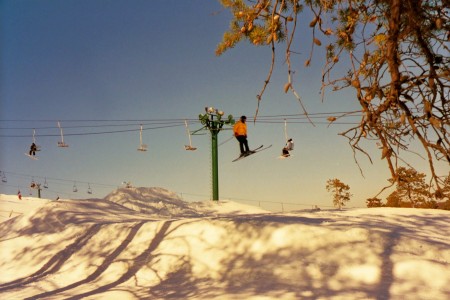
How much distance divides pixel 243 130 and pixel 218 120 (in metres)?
6.52

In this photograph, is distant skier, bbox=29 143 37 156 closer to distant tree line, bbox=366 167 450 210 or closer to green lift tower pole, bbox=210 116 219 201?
green lift tower pole, bbox=210 116 219 201

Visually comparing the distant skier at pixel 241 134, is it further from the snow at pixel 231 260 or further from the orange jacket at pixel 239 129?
the snow at pixel 231 260

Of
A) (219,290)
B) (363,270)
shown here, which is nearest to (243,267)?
(219,290)

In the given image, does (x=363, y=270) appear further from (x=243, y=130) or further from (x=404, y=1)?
(x=243, y=130)

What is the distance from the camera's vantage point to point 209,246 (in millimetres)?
8836

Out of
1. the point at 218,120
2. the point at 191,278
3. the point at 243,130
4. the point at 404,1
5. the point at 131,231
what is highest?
the point at 218,120

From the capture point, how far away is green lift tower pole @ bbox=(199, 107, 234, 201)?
71.5 ft

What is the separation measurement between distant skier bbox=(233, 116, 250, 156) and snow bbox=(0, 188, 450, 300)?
6.62 metres

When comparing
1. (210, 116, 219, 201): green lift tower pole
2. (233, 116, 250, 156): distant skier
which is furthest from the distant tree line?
(210, 116, 219, 201): green lift tower pole

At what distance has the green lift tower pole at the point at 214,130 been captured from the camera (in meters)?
21.8

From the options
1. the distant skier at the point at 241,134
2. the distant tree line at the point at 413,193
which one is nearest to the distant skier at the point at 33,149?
the distant skier at the point at 241,134

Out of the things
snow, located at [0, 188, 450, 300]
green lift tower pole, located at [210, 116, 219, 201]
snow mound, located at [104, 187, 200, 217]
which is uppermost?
green lift tower pole, located at [210, 116, 219, 201]

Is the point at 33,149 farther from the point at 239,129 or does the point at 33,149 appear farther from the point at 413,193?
the point at 413,193

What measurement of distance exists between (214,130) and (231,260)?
15045 mm
